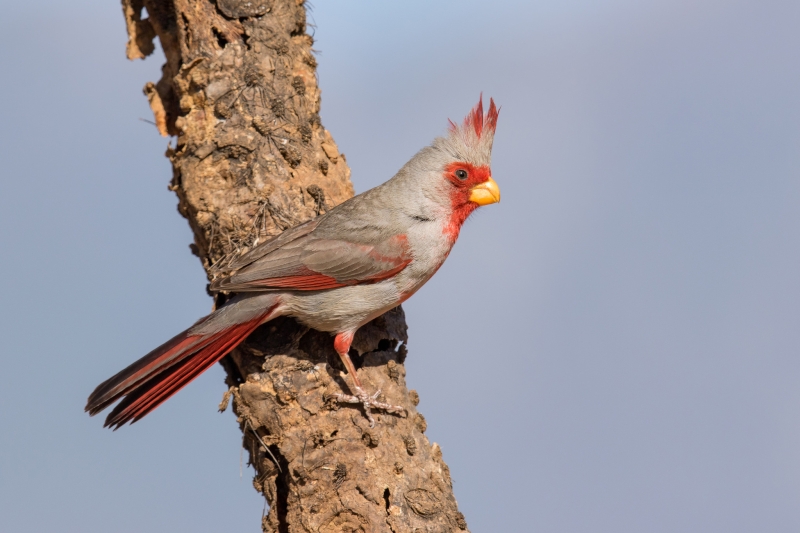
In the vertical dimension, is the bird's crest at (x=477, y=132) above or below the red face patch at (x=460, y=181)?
above

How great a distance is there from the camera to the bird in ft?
15.0

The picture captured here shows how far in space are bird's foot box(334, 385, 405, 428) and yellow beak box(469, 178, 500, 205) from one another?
137 cm

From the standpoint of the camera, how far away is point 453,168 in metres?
5.00

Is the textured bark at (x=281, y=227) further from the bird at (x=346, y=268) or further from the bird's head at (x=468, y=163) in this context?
the bird's head at (x=468, y=163)

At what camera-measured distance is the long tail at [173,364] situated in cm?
450

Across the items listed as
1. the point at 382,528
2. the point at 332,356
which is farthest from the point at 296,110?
the point at 382,528

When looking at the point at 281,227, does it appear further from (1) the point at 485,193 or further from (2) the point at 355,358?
(1) the point at 485,193

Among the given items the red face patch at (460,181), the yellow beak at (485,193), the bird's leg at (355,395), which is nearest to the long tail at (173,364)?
the bird's leg at (355,395)

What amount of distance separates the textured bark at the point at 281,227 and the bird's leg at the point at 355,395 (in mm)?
52

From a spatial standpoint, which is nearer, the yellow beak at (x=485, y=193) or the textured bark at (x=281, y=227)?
the textured bark at (x=281, y=227)

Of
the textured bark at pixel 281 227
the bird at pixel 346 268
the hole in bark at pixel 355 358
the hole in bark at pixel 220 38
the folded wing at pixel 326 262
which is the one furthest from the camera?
the hole in bark at pixel 220 38

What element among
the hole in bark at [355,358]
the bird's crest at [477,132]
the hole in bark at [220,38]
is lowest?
the hole in bark at [355,358]

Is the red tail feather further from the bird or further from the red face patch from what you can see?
the red face patch

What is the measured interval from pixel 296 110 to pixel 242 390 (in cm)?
195
